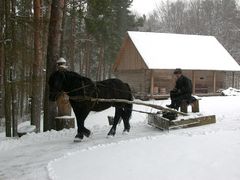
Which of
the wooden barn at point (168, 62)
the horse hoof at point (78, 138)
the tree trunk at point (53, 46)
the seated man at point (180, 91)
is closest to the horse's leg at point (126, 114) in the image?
the horse hoof at point (78, 138)

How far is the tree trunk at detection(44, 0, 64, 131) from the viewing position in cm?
1272

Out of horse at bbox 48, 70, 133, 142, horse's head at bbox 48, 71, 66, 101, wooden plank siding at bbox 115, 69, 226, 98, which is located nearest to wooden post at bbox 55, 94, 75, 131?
horse at bbox 48, 70, 133, 142

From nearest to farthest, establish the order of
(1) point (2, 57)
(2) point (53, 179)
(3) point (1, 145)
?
1. (2) point (53, 179)
2. (3) point (1, 145)
3. (1) point (2, 57)

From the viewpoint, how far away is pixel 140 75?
34.8m

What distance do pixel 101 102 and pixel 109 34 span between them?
30.3m

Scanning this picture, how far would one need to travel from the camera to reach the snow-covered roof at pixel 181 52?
32.4m

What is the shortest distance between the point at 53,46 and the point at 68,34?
2184 cm

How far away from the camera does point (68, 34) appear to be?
112 feet

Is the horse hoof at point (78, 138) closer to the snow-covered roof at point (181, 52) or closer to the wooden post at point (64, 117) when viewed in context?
the wooden post at point (64, 117)

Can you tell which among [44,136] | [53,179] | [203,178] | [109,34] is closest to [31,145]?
[44,136]

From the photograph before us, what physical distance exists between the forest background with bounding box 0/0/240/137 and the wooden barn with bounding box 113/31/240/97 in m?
3.71

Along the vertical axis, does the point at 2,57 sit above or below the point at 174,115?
above

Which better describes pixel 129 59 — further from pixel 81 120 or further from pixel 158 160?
pixel 158 160

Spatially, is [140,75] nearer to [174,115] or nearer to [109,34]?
[109,34]
